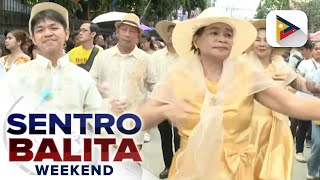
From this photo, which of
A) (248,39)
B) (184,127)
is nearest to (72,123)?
(184,127)

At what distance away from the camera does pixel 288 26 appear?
2.72 metres

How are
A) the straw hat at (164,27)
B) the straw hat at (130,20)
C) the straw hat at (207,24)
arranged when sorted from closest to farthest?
1. the straw hat at (207,24)
2. the straw hat at (130,20)
3. the straw hat at (164,27)

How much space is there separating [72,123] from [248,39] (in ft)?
2.66

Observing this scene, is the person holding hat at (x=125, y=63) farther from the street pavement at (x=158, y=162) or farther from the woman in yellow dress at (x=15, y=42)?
the woman in yellow dress at (x=15, y=42)

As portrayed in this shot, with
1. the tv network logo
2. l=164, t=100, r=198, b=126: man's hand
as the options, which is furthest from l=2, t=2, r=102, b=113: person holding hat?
the tv network logo

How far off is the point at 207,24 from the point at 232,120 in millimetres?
367

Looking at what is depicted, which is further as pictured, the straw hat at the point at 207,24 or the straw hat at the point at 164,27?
the straw hat at the point at 164,27

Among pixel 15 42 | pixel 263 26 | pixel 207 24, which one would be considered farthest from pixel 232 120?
pixel 15 42

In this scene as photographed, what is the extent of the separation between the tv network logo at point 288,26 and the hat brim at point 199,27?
405mm

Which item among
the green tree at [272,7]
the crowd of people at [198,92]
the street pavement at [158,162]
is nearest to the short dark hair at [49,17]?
the crowd of people at [198,92]

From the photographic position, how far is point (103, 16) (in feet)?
14.5

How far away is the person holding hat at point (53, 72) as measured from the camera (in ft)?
7.29

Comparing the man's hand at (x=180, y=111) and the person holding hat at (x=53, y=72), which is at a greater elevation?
the person holding hat at (x=53, y=72)

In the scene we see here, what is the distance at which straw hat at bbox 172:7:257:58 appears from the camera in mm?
2191
